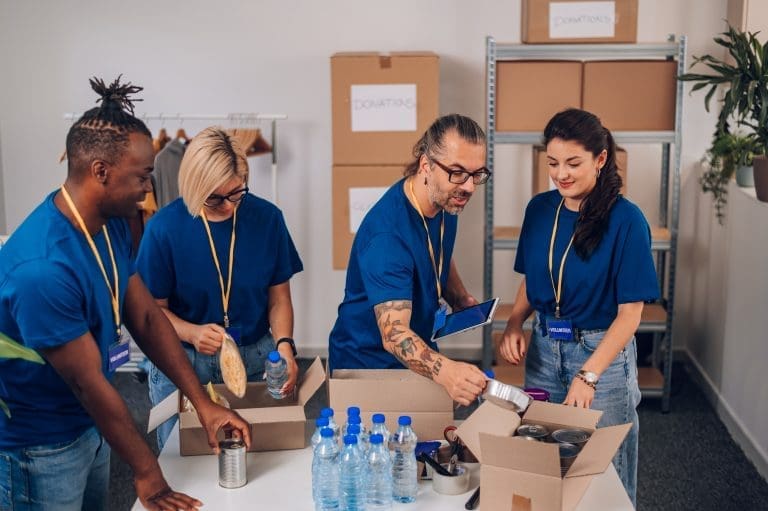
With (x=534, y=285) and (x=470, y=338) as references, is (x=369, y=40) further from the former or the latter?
(x=534, y=285)

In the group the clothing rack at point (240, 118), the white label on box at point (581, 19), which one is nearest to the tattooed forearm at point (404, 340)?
the white label on box at point (581, 19)

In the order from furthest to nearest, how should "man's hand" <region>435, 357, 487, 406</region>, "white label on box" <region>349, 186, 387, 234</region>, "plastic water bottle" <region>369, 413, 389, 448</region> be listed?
1. "white label on box" <region>349, 186, 387, 234</region>
2. "man's hand" <region>435, 357, 487, 406</region>
3. "plastic water bottle" <region>369, 413, 389, 448</region>

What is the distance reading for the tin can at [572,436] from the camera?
6.64 feet

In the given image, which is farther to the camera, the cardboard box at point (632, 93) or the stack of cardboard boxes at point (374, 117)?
the stack of cardboard boxes at point (374, 117)

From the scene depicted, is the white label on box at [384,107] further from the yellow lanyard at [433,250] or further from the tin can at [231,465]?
the tin can at [231,465]

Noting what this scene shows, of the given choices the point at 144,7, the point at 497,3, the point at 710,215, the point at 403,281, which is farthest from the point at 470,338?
the point at 403,281

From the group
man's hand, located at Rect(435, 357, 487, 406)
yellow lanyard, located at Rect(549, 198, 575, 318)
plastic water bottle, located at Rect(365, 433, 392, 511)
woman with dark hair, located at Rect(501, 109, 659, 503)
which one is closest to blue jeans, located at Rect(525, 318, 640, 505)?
woman with dark hair, located at Rect(501, 109, 659, 503)

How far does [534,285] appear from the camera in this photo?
2.54 m

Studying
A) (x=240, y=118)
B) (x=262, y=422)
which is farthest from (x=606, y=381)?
(x=240, y=118)

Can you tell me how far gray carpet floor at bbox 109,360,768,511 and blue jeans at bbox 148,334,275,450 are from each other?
3.19 feet

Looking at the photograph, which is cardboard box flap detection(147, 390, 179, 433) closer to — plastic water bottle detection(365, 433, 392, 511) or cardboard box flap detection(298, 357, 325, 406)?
cardboard box flap detection(298, 357, 325, 406)

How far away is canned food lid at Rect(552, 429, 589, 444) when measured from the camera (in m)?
2.03

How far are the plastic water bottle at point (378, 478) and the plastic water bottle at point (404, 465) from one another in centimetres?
5

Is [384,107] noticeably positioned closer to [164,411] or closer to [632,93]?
[632,93]
